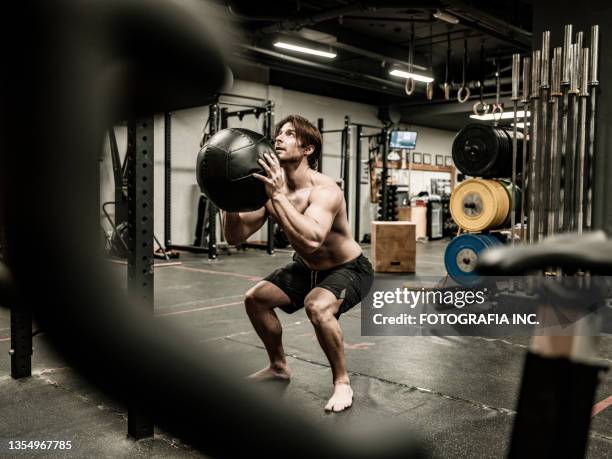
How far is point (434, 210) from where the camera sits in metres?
12.3

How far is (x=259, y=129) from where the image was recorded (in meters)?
10.6

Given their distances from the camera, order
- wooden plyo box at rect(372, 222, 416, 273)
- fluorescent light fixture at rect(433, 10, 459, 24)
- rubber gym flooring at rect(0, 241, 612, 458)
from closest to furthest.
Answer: rubber gym flooring at rect(0, 241, 612, 458)
fluorescent light fixture at rect(433, 10, 459, 24)
wooden plyo box at rect(372, 222, 416, 273)

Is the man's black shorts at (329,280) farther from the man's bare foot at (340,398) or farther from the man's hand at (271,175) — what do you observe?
the man's hand at (271,175)

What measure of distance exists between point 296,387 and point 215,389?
7.69 ft

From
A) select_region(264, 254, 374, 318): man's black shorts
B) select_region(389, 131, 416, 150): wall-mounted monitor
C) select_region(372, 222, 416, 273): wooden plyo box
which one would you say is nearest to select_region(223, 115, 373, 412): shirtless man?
select_region(264, 254, 374, 318): man's black shorts

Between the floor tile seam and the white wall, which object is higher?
the white wall

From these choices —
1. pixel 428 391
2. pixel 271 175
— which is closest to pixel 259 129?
pixel 428 391

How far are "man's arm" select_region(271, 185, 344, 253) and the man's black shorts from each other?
23cm

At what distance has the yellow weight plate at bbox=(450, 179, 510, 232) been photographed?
14.7 feet

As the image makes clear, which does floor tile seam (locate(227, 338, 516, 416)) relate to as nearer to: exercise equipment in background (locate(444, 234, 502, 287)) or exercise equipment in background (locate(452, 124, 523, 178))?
exercise equipment in background (locate(444, 234, 502, 287))

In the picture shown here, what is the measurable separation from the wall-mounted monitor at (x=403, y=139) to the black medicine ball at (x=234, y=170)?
1044 cm

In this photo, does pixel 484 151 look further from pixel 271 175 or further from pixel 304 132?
pixel 271 175

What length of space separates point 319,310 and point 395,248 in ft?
15.0

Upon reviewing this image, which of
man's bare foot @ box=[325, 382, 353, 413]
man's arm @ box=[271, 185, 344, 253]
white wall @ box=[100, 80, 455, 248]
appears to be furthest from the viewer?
white wall @ box=[100, 80, 455, 248]
